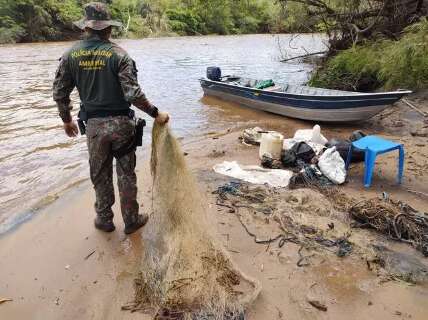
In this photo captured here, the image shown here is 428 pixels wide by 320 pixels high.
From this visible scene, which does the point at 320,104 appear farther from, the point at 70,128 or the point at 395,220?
the point at 70,128

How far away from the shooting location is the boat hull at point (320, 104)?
8.52m

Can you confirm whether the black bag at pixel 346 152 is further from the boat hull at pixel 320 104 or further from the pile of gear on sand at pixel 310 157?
the boat hull at pixel 320 104

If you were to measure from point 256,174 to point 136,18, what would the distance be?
45.6 metres

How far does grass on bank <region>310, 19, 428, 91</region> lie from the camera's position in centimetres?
957

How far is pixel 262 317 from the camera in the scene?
10.5 ft

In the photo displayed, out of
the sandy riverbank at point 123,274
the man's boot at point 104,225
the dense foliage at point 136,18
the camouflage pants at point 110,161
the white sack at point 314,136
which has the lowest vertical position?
the sandy riverbank at point 123,274

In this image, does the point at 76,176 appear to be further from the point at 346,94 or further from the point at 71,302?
the point at 346,94

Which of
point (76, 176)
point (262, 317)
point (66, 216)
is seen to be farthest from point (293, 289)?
point (76, 176)

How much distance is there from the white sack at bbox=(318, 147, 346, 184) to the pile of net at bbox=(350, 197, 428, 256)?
1.12 m

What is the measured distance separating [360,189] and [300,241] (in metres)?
1.97

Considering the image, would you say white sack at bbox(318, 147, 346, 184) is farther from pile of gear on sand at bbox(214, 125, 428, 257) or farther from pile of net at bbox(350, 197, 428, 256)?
pile of net at bbox(350, 197, 428, 256)

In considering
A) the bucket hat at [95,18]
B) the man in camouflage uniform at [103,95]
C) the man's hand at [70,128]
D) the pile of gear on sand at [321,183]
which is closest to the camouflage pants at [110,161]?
the man in camouflage uniform at [103,95]

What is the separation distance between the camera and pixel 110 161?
13.6ft

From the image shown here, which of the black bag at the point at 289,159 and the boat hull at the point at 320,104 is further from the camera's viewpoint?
the boat hull at the point at 320,104
